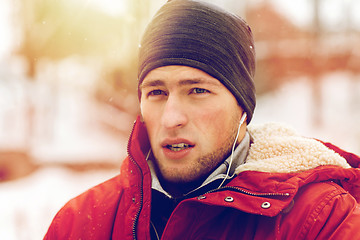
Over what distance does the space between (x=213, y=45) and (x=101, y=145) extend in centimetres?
1184

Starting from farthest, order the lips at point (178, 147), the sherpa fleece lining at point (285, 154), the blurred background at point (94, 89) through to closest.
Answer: the blurred background at point (94, 89) → the lips at point (178, 147) → the sherpa fleece lining at point (285, 154)

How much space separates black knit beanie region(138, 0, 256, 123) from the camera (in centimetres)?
182

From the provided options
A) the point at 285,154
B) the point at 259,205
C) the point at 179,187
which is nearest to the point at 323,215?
the point at 259,205

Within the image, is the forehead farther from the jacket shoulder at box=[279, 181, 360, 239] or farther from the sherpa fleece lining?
the jacket shoulder at box=[279, 181, 360, 239]

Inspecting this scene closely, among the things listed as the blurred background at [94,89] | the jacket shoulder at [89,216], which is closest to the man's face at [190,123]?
the jacket shoulder at [89,216]

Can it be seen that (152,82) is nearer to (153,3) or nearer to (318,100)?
(153,3)

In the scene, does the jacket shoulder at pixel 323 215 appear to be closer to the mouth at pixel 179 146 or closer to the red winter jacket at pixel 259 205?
the red winter jacket at pixel 259 205

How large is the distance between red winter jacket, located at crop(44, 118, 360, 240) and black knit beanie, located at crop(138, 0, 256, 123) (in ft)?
1.19

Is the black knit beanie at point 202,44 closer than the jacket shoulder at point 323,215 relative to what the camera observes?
No

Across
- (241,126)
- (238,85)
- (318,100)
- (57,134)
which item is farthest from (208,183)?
(57,134)

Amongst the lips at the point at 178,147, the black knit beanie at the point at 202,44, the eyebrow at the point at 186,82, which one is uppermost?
the black knit beanie at the point at 202,44

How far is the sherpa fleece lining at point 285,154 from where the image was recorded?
5.44 ft

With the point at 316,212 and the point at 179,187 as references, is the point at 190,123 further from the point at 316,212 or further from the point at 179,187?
the point at 316,212

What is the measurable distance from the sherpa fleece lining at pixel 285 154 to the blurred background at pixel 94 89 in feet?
9.87
